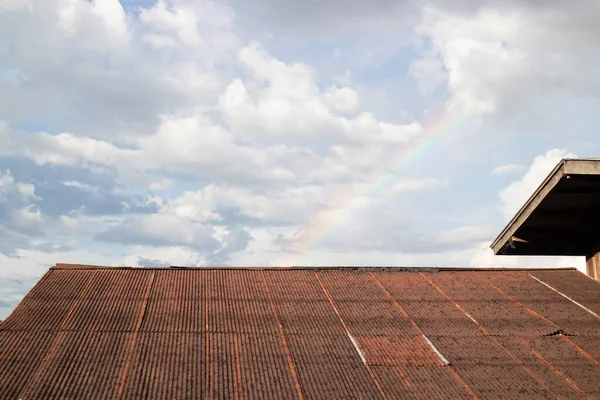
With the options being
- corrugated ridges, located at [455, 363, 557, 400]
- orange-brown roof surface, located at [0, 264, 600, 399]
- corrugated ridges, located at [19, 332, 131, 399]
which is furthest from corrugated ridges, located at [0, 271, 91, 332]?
corrugated ridges, located at [455, 363, 557, 400]

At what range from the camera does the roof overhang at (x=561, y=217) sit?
2405cm

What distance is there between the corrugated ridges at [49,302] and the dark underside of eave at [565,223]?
1912 cm

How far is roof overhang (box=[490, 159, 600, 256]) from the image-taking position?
24047mm

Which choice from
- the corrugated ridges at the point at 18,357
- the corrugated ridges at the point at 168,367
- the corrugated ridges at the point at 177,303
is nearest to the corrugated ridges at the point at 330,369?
the corrugated ridges at the point at 168,367

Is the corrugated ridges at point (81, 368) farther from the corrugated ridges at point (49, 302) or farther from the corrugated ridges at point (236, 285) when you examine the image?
the corrugated ridges at point (236, 285)

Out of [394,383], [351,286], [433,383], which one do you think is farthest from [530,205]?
[394,383]

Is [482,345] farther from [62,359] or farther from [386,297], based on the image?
[62,359]

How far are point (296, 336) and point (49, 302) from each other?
9.29 m

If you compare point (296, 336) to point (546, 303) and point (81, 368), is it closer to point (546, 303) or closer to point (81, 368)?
point (81, 368)

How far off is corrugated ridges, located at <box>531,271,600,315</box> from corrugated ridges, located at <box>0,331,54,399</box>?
71.1 ft

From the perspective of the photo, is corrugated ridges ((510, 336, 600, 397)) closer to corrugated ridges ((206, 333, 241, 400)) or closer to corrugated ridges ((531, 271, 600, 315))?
corrugated ridges ((531, 271, 600, 315))

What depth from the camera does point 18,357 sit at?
19891 mm

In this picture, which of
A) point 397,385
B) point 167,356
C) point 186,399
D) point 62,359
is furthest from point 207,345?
point 397,385

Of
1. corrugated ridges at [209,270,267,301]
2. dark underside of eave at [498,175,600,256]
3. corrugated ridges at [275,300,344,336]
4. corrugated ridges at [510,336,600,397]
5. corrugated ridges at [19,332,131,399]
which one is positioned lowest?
corrugated ridges at [19,332,131,399]
